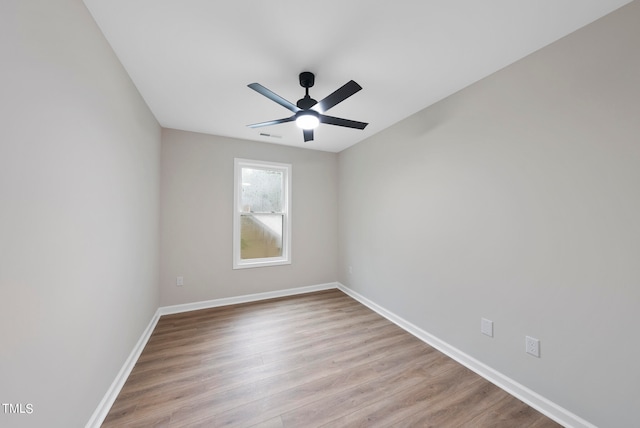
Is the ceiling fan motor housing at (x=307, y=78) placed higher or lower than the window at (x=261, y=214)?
higher

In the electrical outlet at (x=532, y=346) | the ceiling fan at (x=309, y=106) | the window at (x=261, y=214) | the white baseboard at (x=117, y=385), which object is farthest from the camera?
the window at (x=261, y=214)

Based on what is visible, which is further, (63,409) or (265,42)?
(265,42)

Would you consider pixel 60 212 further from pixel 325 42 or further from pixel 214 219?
pixel 214 219

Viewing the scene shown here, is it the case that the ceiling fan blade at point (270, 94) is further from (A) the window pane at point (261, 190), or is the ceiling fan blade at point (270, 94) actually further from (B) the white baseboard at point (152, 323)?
(B) the white baseboard at point (152, 323)

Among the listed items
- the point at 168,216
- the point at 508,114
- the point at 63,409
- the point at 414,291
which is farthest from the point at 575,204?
the point at 168,216

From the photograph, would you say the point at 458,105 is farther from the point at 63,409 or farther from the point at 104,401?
the point at 104,401

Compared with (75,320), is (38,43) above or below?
above

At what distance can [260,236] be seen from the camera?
3842 mm

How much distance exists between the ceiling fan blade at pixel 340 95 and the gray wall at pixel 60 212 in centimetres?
147

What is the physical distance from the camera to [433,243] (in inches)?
96.7

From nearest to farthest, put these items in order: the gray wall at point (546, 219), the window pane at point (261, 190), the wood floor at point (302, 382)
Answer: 1. the gray wall at point (546, 219)
2. the wood floor at point (302, 382)
3. the window pane at point (261, 190)

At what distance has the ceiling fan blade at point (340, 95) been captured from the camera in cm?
158

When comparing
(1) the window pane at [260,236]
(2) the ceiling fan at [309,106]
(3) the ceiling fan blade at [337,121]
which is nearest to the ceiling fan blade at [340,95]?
(2) the ceiling fan at [309,106]

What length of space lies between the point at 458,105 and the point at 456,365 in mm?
2465
